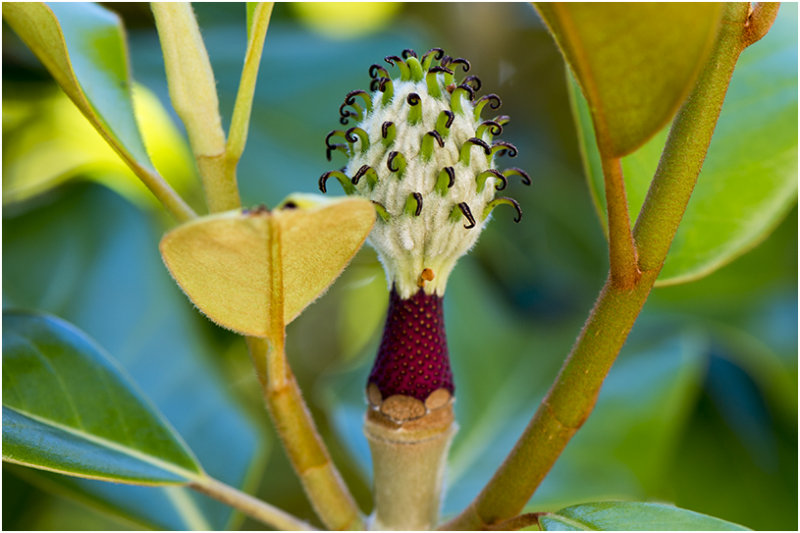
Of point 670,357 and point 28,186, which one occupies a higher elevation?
point 28,186

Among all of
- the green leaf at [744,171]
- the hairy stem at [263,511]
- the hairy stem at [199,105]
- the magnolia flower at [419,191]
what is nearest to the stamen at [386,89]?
the magnolia flower at [419,191]

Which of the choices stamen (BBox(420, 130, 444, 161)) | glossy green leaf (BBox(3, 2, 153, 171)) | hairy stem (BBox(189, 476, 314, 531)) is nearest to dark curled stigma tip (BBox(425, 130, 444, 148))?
stamen (BBox(420, 130, 444, 161))

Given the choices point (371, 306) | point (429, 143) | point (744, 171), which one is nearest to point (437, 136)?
point (429, 143)

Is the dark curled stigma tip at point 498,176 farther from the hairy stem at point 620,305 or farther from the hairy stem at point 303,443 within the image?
the hairy stem at point 303,443

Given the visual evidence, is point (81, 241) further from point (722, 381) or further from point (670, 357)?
point (722, 381)

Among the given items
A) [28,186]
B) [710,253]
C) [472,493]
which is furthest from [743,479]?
[28,186]

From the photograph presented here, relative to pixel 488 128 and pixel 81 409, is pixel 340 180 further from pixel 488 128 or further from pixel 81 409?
pixel 81 409

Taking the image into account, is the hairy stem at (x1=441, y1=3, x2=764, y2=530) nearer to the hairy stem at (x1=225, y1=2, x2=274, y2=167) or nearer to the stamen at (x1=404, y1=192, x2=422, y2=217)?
the stamen at (x1=404, y1=192, x2=422, y2=217)
